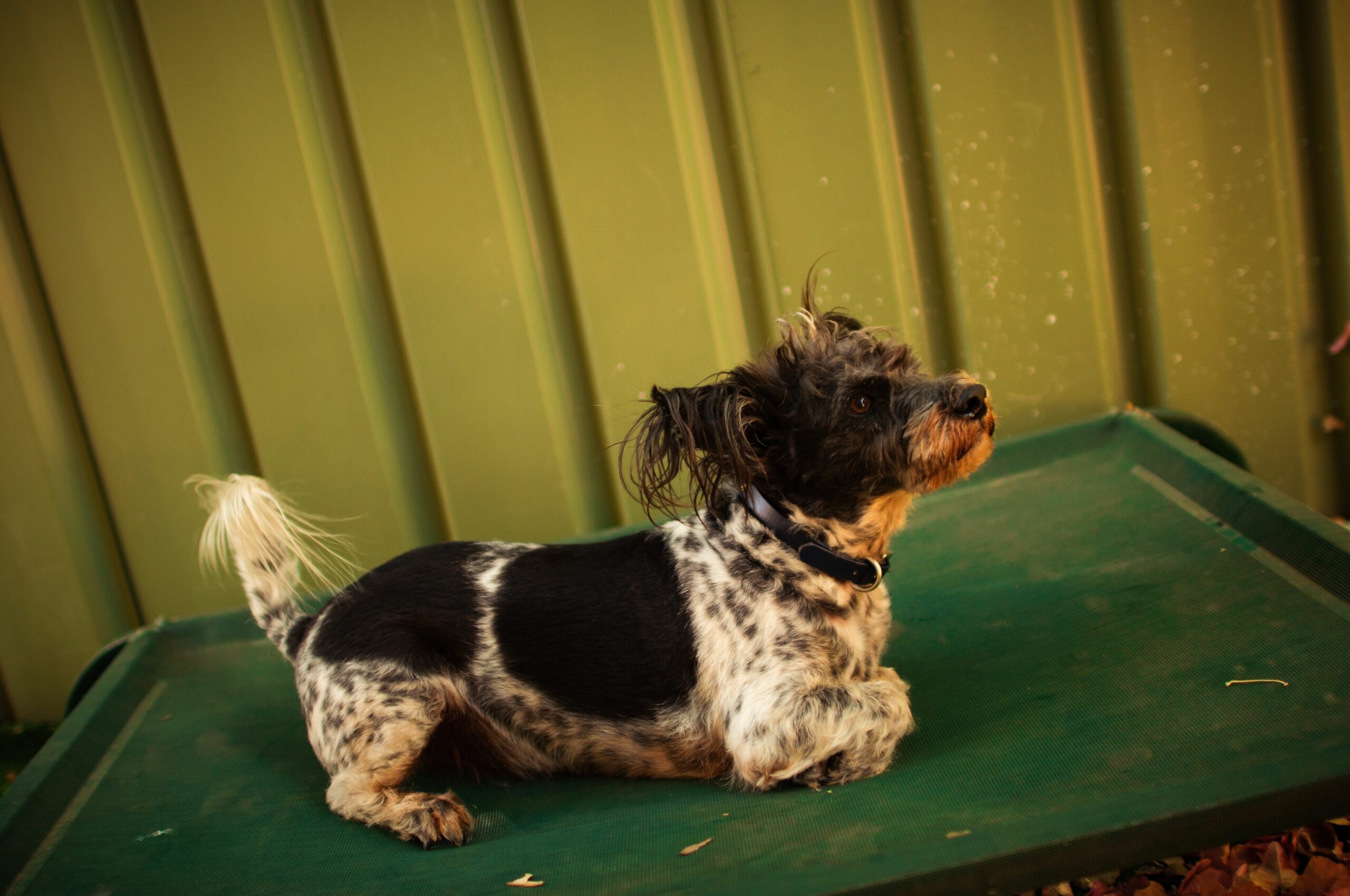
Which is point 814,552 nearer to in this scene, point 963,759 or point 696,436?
point 696,436

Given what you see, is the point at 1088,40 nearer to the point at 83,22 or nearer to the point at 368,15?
the point at 368,15

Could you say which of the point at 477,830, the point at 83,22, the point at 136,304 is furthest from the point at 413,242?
the point at 477,830

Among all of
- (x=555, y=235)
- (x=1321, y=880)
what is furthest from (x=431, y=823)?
(x=555, y=235)

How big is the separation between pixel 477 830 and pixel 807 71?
10.0 feet

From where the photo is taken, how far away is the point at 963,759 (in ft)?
7.59

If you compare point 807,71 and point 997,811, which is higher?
point 807,71

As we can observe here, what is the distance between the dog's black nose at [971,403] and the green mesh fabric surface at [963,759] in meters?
0.75

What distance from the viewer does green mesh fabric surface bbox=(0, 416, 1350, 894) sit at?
1.93 meters

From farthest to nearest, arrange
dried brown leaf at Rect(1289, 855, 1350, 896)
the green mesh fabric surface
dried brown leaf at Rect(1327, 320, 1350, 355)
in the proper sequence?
1. dried brown leaf at Rect(1327, 320, 1350, 355)
2. dried brown leaf at Rect(1289, 855, 1350, 896)
3. the green mesh fabric surface

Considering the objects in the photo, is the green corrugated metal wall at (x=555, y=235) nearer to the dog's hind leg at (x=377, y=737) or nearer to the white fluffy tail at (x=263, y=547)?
the white fluffy tail at (x=263, y=547)

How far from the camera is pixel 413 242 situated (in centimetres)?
398

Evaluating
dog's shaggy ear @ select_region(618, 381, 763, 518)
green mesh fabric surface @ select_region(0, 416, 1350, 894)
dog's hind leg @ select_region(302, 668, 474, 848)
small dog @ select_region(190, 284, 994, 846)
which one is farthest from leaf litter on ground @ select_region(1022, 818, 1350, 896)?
dog's hind leg @ select_region(302, 668, 474, 848)

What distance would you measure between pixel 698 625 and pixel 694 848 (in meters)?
0.58

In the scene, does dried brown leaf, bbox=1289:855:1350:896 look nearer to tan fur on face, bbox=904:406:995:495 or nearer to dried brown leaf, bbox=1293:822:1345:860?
dried brown leaf, bbox=1293:822:1345:860
